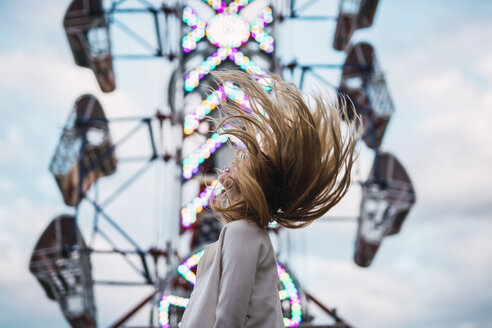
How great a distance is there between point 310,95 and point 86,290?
344 inches

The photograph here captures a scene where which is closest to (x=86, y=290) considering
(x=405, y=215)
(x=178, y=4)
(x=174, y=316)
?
(x=174, y=316)

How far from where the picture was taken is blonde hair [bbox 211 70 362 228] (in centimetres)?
170

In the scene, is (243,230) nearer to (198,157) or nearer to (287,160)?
(287,160)

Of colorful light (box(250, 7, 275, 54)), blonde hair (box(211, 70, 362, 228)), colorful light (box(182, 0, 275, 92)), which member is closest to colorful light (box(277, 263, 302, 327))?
blonde hair (box(211, 70, 362, 228))

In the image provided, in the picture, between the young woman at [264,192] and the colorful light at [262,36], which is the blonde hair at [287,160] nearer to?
the young woman at [264,192]

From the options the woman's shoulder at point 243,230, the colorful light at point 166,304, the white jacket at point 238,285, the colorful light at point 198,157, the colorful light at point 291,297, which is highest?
the woman's shoulder at point 243,230

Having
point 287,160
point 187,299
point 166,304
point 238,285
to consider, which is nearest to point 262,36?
point 187,299

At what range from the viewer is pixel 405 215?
10367 millimetres

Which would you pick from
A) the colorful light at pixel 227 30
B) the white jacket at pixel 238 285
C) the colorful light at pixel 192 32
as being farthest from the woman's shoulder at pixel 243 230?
the colorful light at pixel 192 32

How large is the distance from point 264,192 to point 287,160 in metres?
0.14

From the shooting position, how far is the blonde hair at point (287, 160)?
5.58 feet

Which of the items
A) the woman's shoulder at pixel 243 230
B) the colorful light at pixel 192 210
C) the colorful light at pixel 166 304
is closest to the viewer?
the woman's shoulder at pixel 243 230

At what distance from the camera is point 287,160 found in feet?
5.60

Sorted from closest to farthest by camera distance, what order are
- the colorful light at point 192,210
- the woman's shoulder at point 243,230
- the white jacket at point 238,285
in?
the white jacket at point 238,285, the woman's shoulder at point 243,230, the colorful light at point 192,210
